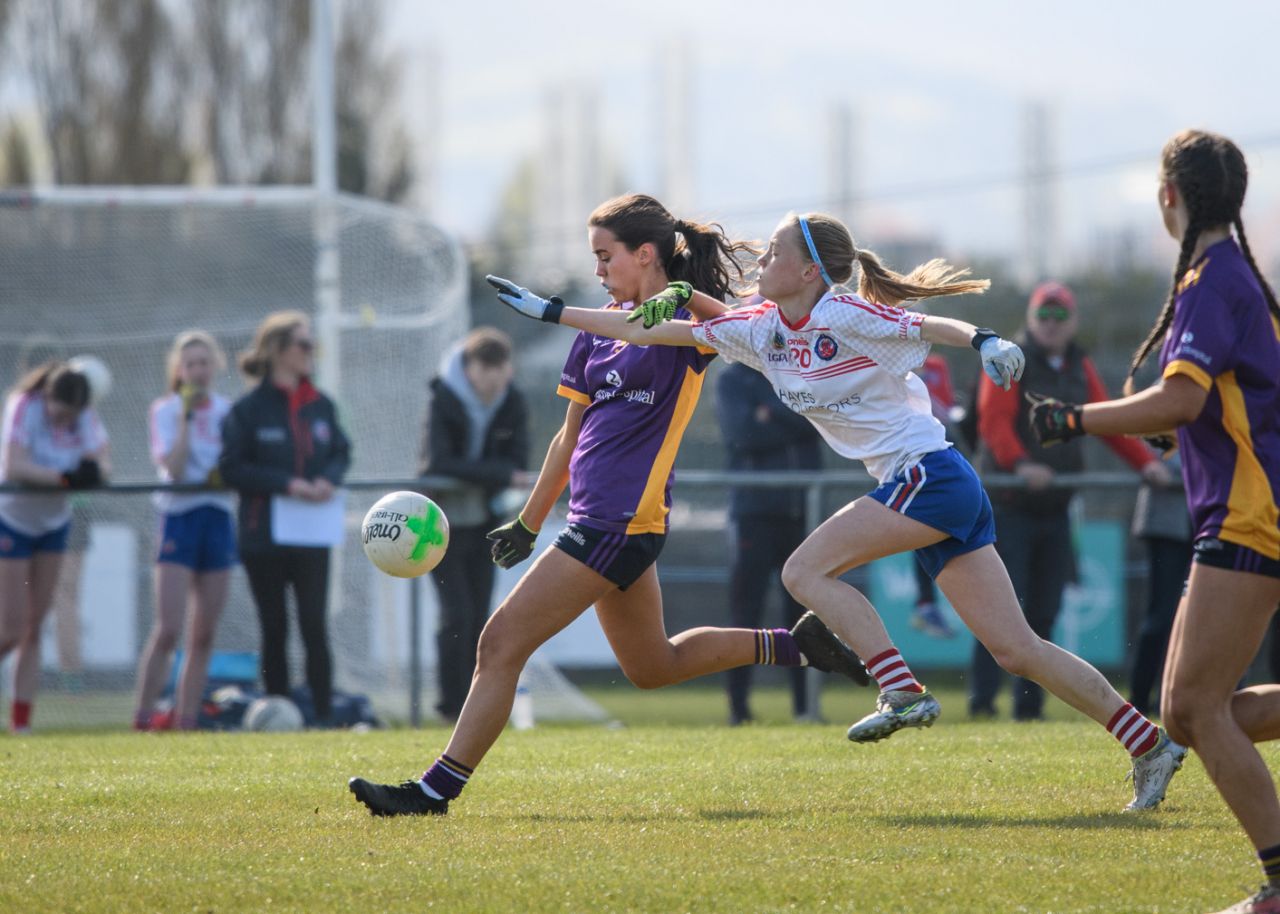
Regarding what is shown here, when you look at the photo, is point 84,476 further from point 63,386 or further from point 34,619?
point 34,619

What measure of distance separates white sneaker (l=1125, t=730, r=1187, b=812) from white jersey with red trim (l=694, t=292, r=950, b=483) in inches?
50.9

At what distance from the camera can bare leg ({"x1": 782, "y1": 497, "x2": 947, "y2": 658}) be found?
19.7 ft

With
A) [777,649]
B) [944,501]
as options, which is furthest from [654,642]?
[944,501]

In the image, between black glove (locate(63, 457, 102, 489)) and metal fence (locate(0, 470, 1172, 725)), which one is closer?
metal fence (locate(0, 470, 1172, 725))

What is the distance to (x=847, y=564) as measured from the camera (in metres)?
6.07

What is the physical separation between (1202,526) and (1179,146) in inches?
41.7

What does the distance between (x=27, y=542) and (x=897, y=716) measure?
6720mm

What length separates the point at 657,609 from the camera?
6.48 meters

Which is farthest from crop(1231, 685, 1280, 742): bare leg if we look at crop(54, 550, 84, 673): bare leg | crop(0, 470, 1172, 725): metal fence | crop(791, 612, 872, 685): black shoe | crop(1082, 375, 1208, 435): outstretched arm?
crop(54, 550, 84, 673): bare leg

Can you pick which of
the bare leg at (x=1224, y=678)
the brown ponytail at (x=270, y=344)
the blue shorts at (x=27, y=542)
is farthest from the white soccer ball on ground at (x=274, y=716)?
the bare leg at (x=1224, y=678)

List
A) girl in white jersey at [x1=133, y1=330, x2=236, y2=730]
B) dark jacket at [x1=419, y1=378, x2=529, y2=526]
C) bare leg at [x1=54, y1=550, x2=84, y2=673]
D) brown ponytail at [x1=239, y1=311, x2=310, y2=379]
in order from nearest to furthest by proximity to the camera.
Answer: girl in white jersey at [x1=133, y1=330, x2=236, y2=730], dark jacket at [x1=419, y1=378, x2=529, y2=526], brown ponytail at [x1=239, y1=311, x2=310, y2=379], bare leg at [x1=54, y1=550, x2=84, y2=673]

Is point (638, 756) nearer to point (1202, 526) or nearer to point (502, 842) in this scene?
point (502, 842)

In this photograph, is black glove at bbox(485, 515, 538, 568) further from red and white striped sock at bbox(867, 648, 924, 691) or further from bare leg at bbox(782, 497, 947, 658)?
red and white striped sock at bbox(867, 648, 924, 691)

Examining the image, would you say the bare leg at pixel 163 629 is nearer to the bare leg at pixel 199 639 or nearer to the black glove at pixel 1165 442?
the bare leg at pixel 199 639
